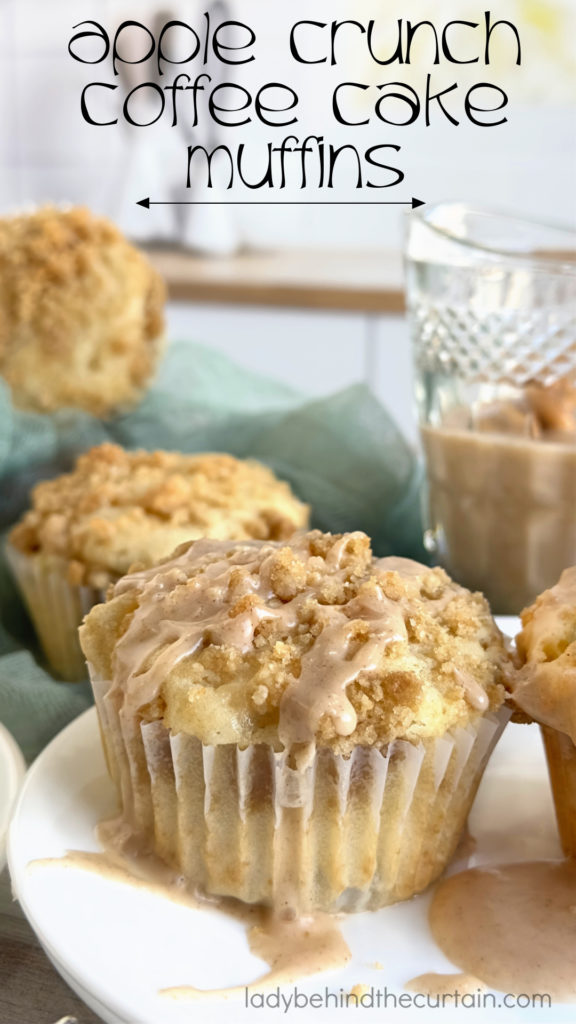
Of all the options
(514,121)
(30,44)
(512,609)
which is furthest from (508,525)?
(30,44)

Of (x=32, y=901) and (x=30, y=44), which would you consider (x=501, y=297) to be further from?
(x=30, y=44)

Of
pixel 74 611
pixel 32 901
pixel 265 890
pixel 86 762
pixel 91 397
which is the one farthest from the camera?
pixel 91 397

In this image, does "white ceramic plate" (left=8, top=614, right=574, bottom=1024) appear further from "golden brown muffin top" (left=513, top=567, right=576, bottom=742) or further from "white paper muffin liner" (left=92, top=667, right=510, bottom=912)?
"golden brown muffin top" (left=513, top=567, right=576, bottom=742)

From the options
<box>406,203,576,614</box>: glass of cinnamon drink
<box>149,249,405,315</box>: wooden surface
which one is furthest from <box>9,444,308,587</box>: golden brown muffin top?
<box>149,249,405,315</box>: wooden surface

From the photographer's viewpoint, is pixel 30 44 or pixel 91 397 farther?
pixel 30 44

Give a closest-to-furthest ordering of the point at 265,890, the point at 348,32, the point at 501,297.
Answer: the point at 265,890
the point at 501,297
the point at 348,32

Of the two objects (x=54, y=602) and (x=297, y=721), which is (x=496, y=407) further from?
(x=297, y=721)

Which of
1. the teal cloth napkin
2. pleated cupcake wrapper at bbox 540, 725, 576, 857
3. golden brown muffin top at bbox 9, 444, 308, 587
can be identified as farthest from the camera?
the teal cloth napkin

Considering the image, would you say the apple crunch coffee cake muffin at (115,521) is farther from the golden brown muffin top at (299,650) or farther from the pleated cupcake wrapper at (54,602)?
the golden brown muffin top at (299,650)
